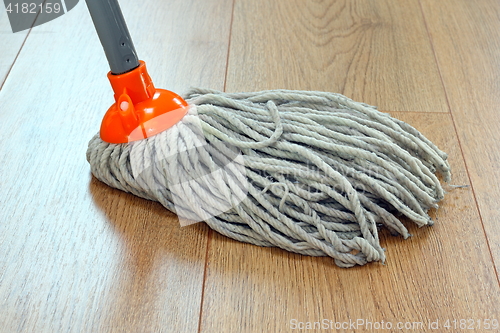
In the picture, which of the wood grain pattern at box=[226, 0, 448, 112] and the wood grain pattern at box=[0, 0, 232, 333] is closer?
the wood grain pattern at box=[0, 0, 232, 333]

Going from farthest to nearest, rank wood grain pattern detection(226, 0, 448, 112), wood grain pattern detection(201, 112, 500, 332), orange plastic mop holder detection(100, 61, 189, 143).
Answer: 1. wood grain pattern detection(226, 0, 448, 112)
2. orange plastic mop holder detection(100, 61, 189, 143)
3. wood grain pattern detection(201, 112, 500, 332)

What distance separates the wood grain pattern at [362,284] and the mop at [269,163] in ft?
0.07

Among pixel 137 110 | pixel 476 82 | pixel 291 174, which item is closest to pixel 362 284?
pixel 291 174

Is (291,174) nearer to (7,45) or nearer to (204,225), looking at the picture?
(204,225)

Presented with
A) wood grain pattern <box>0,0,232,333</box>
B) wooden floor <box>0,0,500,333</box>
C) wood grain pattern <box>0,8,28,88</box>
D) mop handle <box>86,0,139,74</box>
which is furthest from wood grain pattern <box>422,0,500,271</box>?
wood grain pattern <box>0,8,28,88</box>

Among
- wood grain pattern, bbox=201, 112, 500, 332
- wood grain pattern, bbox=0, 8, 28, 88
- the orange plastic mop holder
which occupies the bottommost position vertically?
wood grain pattern, bbox=201, 112, 500, 332

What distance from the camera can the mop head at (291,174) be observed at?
28.5 inches

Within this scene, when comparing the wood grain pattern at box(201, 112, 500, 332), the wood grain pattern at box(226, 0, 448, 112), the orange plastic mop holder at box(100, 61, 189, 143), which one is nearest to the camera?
the wood grain pattern at box(201, 112, 500, 332)

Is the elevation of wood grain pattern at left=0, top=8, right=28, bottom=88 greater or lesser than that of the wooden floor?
greater

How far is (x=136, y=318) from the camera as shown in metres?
0.68

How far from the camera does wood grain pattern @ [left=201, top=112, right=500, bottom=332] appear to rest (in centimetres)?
67

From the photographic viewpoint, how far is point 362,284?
2.31 ft

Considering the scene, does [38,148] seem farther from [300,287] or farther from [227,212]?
[300,287]

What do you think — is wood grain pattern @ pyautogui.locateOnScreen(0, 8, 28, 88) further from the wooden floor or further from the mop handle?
the mop handle
